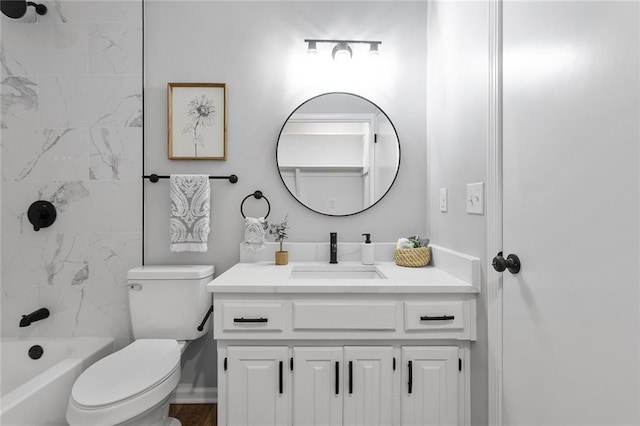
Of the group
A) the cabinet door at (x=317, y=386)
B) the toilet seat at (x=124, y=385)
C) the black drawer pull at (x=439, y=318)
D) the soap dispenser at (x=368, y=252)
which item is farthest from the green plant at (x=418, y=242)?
the toilet seat at (x=124, y=385)

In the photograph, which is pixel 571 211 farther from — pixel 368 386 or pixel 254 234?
pixel 254 234

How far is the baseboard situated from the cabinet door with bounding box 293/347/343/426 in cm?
77

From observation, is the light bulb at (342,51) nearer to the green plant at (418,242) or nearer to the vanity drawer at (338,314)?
the green plant at (418,242)

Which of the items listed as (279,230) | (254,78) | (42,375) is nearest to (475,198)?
(279,230)

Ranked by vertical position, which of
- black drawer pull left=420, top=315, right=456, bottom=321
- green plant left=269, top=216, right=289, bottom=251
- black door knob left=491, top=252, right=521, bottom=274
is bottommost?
black drawer pull left=420, top=315, right=456, bottom=321

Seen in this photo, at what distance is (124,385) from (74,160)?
4.21 ft

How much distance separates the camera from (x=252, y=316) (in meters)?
1.37

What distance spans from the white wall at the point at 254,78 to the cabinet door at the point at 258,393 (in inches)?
25.5

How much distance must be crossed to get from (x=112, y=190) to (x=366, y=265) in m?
1.46

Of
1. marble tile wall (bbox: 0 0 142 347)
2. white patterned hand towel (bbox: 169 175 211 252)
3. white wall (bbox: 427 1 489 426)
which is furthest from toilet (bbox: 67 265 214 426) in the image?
white wall (bbox: 427 1 489 426)

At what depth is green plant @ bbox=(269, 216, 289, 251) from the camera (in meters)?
1.90

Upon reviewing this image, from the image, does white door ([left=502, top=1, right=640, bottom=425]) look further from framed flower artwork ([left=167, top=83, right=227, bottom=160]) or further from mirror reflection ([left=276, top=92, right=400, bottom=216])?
framed flower artwork ([left=167, top=83, right=227, bottom=160])

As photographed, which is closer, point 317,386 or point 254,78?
point 317,386

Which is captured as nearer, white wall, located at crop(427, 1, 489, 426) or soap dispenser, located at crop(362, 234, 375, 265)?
white wall, located at crop(427, 1, 489, 426)
